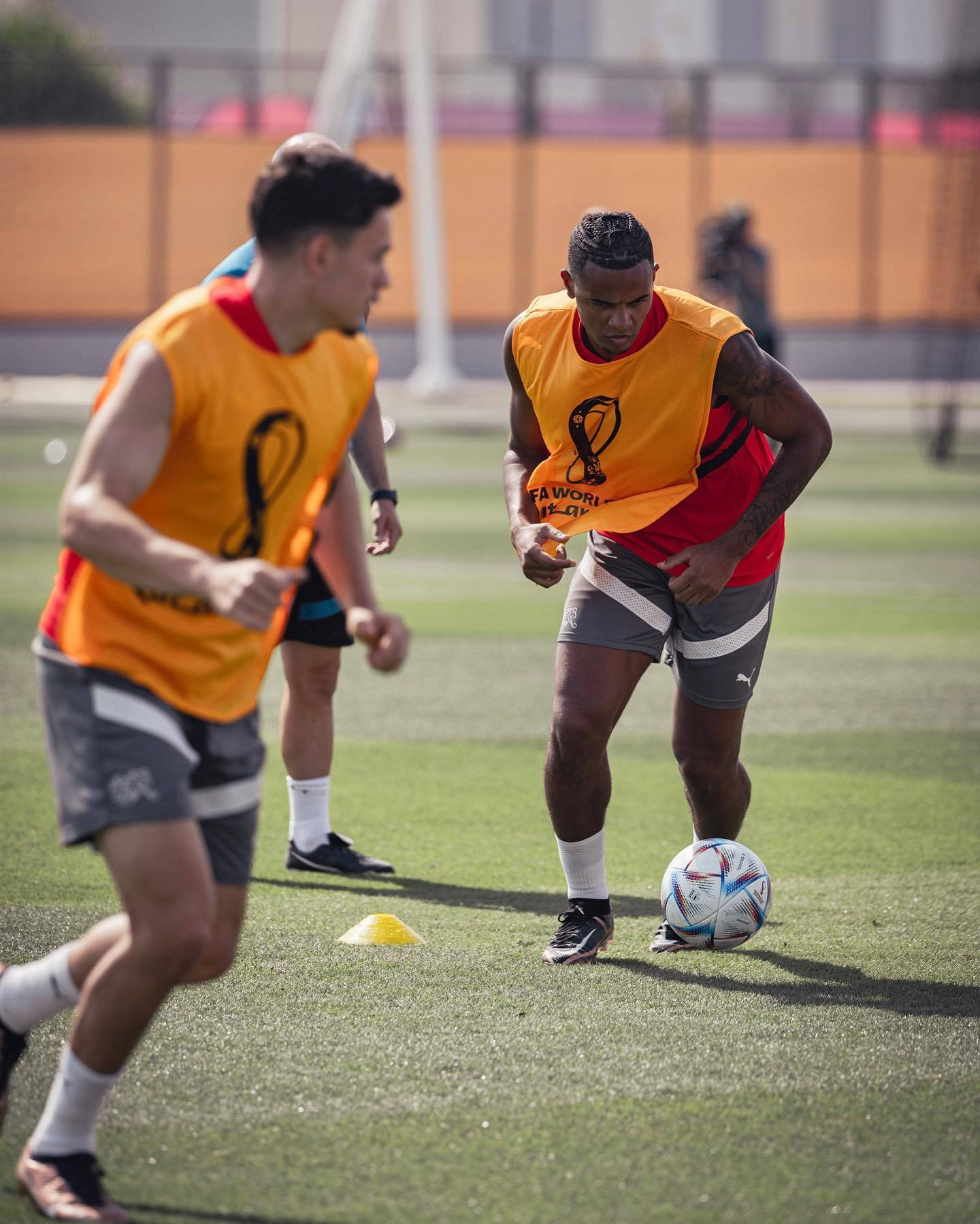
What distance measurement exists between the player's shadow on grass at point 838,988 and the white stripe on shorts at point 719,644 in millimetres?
967

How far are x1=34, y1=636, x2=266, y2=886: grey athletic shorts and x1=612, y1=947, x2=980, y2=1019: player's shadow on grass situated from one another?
215cm

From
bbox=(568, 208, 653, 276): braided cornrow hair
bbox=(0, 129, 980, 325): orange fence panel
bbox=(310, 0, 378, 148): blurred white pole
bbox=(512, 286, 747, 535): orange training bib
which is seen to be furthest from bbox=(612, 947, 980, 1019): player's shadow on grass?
bbox=(0, 129, 980, 325): orange fence panel

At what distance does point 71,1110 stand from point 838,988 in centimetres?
253

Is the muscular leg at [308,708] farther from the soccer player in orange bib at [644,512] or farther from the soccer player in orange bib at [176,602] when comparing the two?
the soccer player in orange bib at [176,602]

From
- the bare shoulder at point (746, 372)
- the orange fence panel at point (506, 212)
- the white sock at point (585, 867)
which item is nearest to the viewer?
the bare shoulder at point (746, 372)

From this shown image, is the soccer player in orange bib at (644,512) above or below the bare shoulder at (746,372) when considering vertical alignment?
below

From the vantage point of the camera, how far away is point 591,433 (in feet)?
18.2

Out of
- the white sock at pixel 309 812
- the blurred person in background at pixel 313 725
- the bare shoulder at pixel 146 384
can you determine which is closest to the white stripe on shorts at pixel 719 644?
the blurred person in background at pixel 313 725

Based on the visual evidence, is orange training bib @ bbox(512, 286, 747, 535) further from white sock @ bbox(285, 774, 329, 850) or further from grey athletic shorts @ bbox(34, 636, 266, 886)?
grey athletic shorts @ bbox(34, 636, 266, 886)

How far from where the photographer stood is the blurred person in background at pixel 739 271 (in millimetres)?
16391

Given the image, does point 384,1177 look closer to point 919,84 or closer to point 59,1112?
point 59,1112

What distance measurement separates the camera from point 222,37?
6631 centimetres

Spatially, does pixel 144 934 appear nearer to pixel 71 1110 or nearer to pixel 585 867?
pixel 71 1110

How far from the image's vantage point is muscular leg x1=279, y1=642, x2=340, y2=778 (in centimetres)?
673
